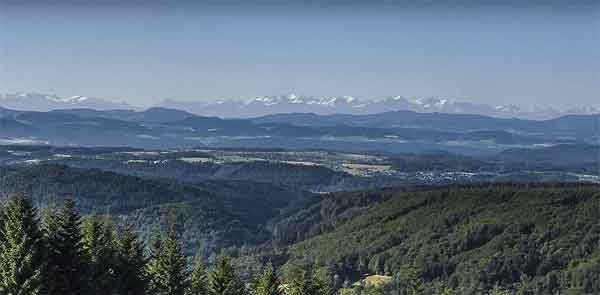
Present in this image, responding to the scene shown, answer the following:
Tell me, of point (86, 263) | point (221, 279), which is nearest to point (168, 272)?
point (221, 279)

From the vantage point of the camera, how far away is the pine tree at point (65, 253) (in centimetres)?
4609

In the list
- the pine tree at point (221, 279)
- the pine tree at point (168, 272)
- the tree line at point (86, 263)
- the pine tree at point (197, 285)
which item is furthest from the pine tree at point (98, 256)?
the pine tree at point (197, 285)

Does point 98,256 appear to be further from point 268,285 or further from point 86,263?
point 268,285

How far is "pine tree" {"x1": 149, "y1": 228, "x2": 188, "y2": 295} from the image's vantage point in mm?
58625

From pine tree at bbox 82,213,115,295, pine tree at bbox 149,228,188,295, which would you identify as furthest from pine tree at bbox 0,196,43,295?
pine tree at bbox 149,228,188,295

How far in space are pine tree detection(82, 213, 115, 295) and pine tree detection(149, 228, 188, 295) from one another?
402cm

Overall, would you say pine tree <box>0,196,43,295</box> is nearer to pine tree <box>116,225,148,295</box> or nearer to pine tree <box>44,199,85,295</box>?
pine tree <box>44,199,85,295</box>

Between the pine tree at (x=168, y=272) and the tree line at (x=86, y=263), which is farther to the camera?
the pine tree at (x=168, y=272)

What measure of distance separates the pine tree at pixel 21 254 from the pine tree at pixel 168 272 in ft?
49.8

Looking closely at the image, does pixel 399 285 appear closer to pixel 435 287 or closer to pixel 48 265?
pixel 435 287

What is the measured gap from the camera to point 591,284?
577ft

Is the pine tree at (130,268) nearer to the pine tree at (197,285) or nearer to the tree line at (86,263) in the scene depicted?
the tree line at (86,263)

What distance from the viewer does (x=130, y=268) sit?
5688 cm

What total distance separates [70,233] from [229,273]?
627 inches
